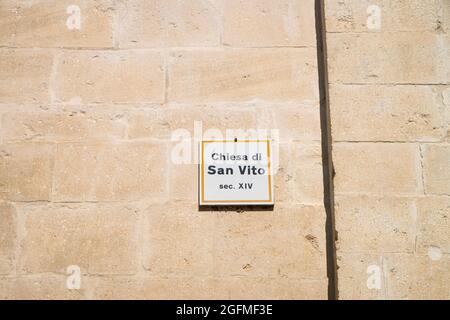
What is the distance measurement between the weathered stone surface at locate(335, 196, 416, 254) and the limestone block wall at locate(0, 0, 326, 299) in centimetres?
6

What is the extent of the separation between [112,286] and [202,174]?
0.61 m

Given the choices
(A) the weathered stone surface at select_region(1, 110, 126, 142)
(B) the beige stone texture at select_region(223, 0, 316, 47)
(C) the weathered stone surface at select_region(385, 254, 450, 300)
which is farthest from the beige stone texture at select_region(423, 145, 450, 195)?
(A) the weathered stone surface at select_region(1, 110, 126, 142)

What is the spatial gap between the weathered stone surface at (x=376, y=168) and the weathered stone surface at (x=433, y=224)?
3.0 inches

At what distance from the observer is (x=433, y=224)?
4.96ft

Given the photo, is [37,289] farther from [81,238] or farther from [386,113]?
[386,113]

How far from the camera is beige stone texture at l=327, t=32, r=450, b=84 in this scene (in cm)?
163

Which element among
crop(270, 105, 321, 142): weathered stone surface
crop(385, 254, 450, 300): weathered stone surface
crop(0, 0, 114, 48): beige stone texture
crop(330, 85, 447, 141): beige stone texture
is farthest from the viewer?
crop(0, 0, 114, 48): beige stone texture

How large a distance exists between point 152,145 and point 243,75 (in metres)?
0.53

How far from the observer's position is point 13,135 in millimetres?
1734

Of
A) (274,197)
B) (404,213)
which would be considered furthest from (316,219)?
(404,213)

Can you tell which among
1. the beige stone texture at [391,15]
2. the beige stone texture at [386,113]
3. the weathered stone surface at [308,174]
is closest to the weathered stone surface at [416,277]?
the weathered stone surface at [308,174]

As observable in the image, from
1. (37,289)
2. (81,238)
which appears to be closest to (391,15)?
(81,238)

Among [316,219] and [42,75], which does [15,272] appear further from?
[316,219]

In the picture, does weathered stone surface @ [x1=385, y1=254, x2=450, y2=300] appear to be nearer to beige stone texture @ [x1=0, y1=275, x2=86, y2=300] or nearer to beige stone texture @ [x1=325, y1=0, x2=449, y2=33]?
beige stone texture @ [x1=325, y1=0, x2=449, y2=33]
